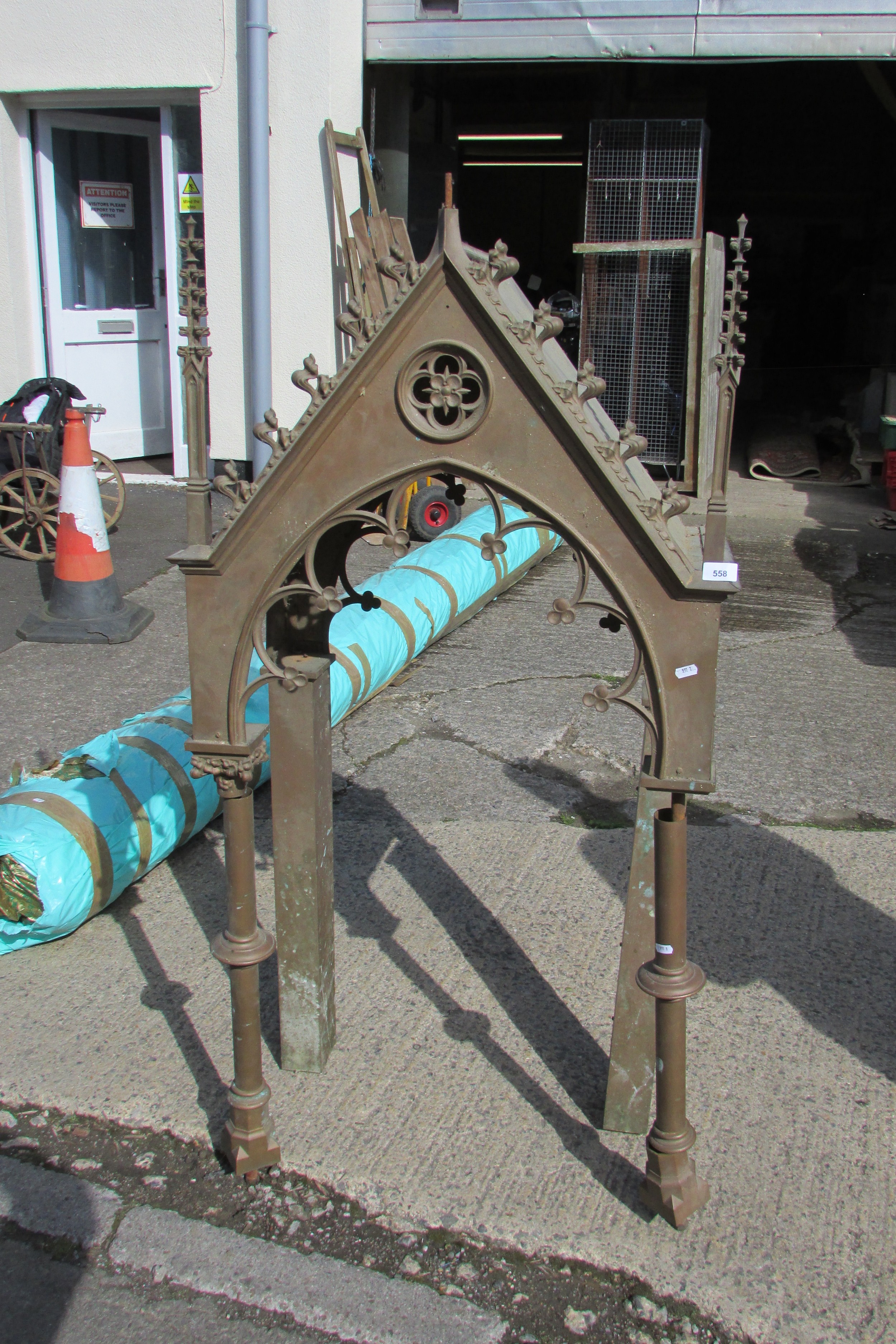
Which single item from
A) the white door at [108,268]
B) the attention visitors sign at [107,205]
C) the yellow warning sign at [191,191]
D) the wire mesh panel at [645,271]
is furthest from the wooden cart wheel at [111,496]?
the wire mesh panel at [645,271]

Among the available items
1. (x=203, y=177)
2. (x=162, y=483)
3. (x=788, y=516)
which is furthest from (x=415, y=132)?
(x=788, y=516)

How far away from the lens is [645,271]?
9.17 metres

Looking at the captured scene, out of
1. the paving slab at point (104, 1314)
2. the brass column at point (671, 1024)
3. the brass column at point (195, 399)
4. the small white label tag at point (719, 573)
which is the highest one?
the brass column at point (195, 399)

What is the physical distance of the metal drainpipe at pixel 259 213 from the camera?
790cm

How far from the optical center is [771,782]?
4.51 meters

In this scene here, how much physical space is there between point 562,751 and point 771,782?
0.88 meters

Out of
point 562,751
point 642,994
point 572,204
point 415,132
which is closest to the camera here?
point 642,994

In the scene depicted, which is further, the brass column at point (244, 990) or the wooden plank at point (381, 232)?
the wooden plank at point (381, 232)

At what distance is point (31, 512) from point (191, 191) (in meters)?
3.30

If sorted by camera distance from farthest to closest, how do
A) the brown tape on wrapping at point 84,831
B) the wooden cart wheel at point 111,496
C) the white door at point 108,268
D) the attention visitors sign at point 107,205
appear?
the attention visitors sign at point 107,205, the white door at point 108,268, the wooden cart wheel at point 111,496, the brown tape on wrapping at point 84,831

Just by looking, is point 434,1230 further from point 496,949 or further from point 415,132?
point 415,132

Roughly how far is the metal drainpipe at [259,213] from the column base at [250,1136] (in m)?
5.86

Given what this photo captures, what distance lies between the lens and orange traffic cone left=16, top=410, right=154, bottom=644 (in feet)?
19.5

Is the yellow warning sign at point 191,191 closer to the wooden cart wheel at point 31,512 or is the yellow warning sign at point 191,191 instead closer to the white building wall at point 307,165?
the white building wall at point 307,165
